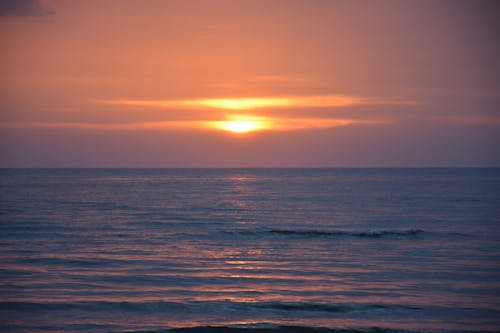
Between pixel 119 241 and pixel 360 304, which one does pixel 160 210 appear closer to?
pixel 119 241

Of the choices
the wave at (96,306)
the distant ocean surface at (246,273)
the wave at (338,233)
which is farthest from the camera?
the wave at (338,233)

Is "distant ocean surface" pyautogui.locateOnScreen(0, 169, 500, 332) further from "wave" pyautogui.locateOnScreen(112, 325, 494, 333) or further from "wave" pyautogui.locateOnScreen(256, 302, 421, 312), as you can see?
"wave" pyautogui.locateOnScreen(112, 325, 494, 333)

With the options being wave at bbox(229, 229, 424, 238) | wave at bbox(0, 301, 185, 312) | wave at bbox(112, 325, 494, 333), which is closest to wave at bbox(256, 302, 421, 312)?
wave at bbox(112, 325, 494, 333)

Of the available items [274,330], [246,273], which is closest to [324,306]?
[274,330]

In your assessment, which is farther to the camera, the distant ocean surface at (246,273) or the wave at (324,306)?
the wave at (324,306)

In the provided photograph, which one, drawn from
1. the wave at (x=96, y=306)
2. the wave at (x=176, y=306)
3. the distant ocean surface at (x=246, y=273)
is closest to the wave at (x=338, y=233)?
the distant ocean surface at (x=246, y=273)

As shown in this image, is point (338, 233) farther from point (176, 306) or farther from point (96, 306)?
point (96, 306)

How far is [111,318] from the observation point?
1434 centimetres

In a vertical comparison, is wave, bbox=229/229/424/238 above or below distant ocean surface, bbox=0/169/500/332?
above

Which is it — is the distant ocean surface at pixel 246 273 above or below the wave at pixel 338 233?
below

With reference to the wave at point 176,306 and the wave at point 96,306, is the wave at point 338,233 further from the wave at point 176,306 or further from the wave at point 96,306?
the wave at point 96,306

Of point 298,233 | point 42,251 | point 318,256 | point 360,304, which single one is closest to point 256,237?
point 298,233

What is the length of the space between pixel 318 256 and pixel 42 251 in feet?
44.3

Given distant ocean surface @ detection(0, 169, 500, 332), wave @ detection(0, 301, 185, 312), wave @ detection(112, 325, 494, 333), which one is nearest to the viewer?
wave @ detection(112, 325, 494, 333)
